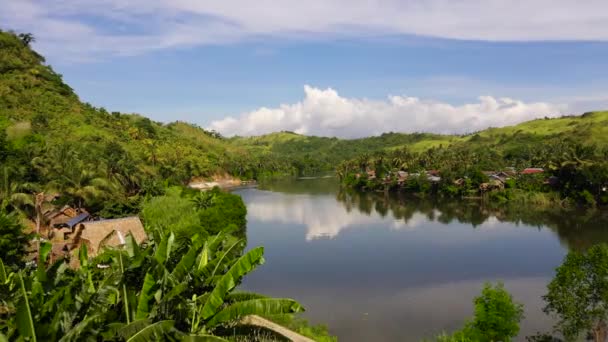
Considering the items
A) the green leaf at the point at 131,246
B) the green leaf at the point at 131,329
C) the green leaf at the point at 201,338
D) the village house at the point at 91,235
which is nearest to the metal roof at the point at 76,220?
the village house at the point at 91,235

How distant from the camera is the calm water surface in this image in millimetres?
25031

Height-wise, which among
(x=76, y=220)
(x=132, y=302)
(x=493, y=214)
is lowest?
(x=493, y=214)

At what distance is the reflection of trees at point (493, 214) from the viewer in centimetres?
4526

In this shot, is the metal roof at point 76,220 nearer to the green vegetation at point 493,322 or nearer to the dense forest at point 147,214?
the dense forest at point 147,214

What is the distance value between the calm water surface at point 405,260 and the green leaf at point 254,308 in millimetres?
12529

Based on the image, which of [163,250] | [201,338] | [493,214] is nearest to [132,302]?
[163,250]

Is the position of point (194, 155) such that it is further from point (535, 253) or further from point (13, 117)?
point (535, 253)

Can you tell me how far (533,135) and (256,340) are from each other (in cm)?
15426

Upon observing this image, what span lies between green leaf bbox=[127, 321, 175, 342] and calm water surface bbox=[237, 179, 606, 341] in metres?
15.1

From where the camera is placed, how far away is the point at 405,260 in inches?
1471

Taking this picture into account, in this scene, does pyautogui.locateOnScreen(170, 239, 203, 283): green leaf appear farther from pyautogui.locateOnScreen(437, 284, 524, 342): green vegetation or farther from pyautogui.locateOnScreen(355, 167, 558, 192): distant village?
pyautogui.locateOnScreen(355, 167, 558, 192): distant village

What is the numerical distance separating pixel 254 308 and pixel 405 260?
28.7 metres

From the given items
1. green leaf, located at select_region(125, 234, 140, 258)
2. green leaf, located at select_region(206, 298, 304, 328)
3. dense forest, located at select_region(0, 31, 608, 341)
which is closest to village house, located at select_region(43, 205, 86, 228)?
dense forest, located at select_region(0, 31, 608, 341)

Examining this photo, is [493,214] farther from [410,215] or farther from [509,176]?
[509,176]
